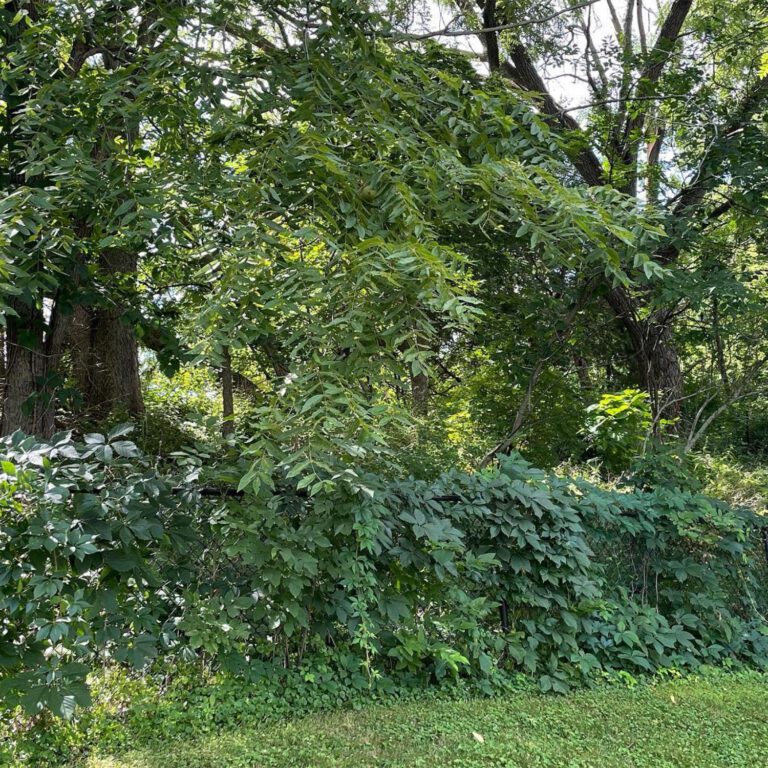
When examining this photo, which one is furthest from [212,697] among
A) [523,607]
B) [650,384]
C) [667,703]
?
[650,384]

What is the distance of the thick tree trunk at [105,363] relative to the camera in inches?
324

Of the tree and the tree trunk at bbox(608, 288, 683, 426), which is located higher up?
the tree

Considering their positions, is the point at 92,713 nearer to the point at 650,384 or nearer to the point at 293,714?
the point at 293,714

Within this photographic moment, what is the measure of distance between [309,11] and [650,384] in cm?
681

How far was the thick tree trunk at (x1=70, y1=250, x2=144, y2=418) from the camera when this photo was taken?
8.24m

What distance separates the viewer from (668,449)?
205 inches

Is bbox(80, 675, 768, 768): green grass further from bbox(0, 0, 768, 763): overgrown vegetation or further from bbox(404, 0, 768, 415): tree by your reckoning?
bbox(404, 0, 768, 415): tree

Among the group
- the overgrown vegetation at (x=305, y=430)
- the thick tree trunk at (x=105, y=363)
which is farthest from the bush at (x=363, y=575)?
the thick tree trunk at (x=105, y=363)


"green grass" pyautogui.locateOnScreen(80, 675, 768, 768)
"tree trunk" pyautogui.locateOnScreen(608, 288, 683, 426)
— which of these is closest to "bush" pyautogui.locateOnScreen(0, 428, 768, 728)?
"green grass" pyautogui.locateOnScreen(80, 675, 768, 768)

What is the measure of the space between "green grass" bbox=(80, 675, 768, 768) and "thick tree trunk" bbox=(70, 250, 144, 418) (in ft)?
19.6

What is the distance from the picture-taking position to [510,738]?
3.05m

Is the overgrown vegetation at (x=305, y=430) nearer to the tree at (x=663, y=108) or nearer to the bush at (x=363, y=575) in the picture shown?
the bush at (x=363, y=575)

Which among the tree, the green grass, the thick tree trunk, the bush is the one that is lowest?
the green grass

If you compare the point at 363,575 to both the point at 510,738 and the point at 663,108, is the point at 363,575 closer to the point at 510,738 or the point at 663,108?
the point at 510,738
